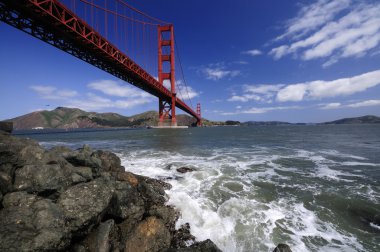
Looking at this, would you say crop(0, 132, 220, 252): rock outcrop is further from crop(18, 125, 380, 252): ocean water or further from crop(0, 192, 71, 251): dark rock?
crop(18, 125, 380, 252): ocean water

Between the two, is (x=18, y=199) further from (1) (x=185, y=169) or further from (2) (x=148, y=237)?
(1) (x=185, y=169)

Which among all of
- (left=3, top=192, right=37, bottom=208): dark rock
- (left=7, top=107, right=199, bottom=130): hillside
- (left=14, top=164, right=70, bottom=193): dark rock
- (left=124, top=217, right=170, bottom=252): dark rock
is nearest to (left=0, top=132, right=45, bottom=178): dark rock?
(left=14, top=164, right=70, bottom=193): dark rock

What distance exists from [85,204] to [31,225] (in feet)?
2.70

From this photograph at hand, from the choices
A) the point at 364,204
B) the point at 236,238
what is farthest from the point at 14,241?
the point at 364,204

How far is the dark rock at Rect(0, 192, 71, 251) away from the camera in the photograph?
2590 millimetres

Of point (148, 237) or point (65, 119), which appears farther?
point (65, 119)

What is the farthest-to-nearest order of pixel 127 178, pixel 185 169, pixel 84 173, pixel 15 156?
pixel 185 169 → pixel 127 178 → pixel 84 173 → pixel 15 156

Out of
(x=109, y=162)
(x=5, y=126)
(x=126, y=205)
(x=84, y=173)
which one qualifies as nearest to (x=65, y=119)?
(x=5, y=126)

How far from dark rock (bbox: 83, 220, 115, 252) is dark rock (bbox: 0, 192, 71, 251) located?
15.3 inches

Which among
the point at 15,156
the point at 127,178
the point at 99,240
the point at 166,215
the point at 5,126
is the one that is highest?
the point at 5,126

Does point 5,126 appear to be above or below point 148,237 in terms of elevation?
above

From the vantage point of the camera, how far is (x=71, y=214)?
335 centimetres

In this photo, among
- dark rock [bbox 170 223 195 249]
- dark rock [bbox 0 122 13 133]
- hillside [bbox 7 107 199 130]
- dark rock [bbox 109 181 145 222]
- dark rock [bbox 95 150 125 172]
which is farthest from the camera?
hillside [bbox 7 107 199 130]

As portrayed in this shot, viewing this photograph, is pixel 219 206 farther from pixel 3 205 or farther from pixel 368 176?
pixel 368 176
